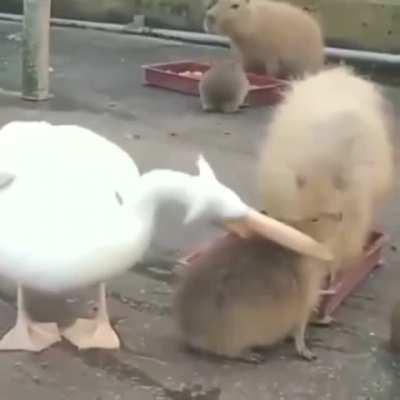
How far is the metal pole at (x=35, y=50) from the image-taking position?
3664 mm

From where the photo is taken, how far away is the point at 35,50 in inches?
146

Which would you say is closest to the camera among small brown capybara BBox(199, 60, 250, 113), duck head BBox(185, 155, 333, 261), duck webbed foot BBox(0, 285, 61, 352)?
duck head BBox(185, 155, 333, 261)

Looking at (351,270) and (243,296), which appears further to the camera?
(351,270)

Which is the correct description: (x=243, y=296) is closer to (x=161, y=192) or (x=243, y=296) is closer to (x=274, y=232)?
(x=274, y=232)

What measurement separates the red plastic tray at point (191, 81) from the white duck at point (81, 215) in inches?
80.4

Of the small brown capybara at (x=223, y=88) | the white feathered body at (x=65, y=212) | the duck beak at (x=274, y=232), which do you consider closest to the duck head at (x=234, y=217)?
the duck beak at (x=274, y=232)

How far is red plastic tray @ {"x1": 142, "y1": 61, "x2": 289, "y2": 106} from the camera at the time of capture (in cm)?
388

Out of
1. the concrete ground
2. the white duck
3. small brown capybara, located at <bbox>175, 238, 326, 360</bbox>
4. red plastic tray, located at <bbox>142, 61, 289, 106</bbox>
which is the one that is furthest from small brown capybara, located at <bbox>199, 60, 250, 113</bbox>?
small brown capybara, located at <bbox>175, 238, 326, 360</bbox>

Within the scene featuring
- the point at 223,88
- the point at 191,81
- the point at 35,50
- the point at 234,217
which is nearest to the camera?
the point at 234,217

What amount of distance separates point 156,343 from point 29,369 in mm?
231

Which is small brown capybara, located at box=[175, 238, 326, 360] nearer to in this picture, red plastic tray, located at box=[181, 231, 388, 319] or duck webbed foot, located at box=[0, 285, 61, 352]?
red plastic tray, located at box=[181, 231, 388, 319]

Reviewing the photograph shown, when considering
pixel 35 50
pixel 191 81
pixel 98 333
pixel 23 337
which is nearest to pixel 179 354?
pixel 98 333

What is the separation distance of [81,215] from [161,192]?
137mm

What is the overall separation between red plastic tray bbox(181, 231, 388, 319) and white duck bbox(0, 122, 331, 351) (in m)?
0.09
